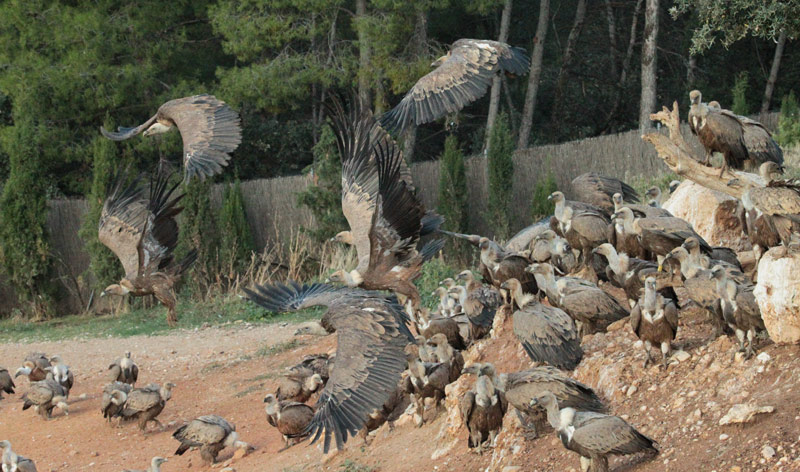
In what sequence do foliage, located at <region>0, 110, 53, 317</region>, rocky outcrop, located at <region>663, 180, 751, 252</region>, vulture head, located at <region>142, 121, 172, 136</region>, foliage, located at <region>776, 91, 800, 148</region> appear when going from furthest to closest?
1. foliage, located at <region>0, 110, 53, 317</region>
2. foliage, located at <region>776, 91, 800, 148</region>
3. vulture head, located at <region>142, 121, 172, 136</region>
4. rocky outcrop, located at <region>663, 180, 751, 252</region>

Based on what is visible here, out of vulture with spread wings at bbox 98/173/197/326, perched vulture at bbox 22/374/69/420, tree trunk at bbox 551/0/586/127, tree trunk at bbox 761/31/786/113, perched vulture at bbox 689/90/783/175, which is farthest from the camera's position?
tree trunk at bbox 551/0/586/127

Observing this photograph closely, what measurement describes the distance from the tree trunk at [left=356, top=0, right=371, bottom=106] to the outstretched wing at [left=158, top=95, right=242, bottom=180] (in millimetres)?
6772

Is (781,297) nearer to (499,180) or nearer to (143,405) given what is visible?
(143,405)

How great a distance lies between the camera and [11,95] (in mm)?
17766

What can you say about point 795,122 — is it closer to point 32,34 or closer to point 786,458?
point 786,458

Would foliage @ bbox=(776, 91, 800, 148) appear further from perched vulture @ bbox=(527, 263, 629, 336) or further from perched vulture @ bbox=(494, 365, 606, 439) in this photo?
perched vulture @ bbox=(494, 365, 606, 439)

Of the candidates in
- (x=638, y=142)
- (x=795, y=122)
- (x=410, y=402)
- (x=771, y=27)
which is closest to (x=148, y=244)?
(x=410, y=402)

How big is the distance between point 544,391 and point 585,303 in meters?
1.29

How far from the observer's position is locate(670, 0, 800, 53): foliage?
9648mm

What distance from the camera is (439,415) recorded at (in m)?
7.29

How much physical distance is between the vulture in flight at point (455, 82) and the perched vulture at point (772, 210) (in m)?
3.06

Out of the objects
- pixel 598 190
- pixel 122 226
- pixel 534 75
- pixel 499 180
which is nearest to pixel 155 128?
pixel 122 226

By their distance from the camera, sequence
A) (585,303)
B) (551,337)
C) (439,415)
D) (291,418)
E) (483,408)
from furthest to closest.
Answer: (291,418), (439,415), (585,303), (551,337), (483,408)

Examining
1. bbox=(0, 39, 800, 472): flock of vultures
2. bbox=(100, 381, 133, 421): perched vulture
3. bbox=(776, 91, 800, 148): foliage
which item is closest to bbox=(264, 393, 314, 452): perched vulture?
bbox=(0, 39, 800, 472): flock of vultures
